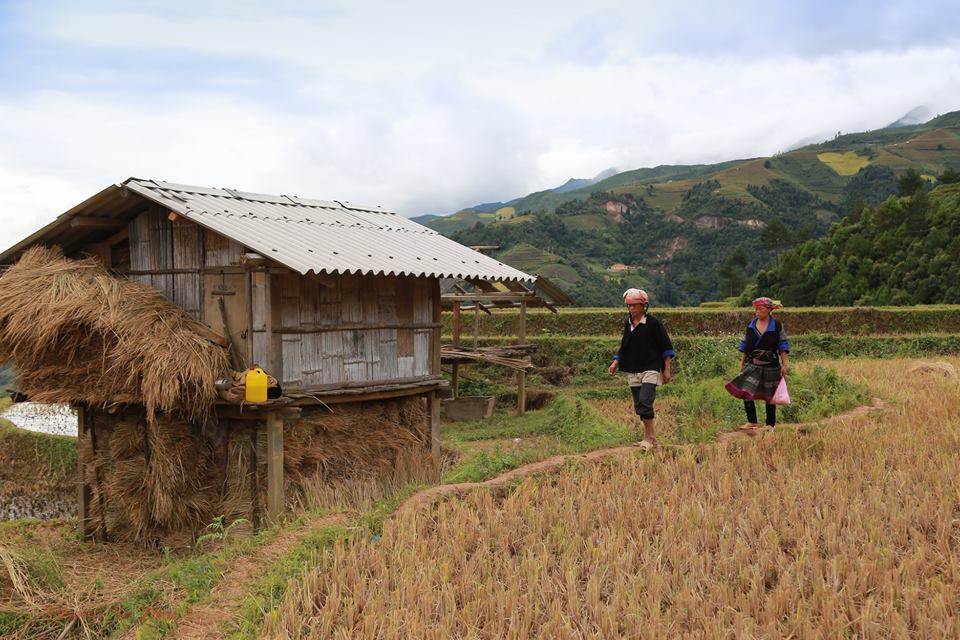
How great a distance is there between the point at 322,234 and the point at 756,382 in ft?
19.7

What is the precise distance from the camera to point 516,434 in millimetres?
14188

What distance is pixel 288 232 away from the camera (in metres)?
10.5

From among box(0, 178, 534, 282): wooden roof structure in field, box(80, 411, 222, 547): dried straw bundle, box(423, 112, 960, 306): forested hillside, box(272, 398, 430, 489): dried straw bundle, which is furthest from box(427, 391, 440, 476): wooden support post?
box(423, 112, 960, 306): forested hillside

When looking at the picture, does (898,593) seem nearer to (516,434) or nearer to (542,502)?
(542,502)

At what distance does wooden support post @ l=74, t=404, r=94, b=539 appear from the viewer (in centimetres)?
1123

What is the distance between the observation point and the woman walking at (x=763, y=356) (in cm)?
793

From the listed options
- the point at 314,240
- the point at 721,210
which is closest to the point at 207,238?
the point at 314,240

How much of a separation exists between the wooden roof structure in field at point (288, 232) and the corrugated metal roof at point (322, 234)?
14 mm

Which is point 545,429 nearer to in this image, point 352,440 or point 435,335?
point 435,335

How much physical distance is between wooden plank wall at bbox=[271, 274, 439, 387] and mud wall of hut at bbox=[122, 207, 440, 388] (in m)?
0.01

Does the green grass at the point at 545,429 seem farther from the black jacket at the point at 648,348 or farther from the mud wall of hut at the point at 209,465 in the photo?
the mud wall of hut at the point at 209,465

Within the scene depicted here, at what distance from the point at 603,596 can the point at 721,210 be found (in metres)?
67.4

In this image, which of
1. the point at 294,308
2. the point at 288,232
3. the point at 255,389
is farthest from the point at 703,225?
the point at 255,389

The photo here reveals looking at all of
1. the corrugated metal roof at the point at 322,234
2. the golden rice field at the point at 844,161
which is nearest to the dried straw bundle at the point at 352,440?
the corrugated metal roof at the point at 322,234
